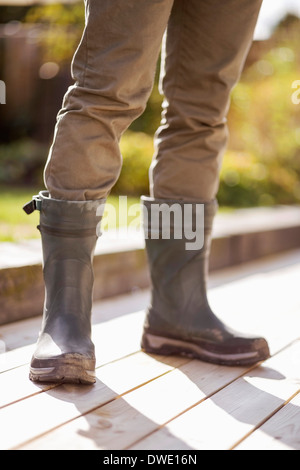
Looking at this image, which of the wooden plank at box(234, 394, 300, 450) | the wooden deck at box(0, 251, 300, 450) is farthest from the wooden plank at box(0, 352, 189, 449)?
the wooden plank at box(234, 394, 300, 450)

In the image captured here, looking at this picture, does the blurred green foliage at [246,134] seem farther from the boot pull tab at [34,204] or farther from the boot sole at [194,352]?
the boot pull tab at [34,204]

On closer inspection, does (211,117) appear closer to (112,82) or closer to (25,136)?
(112,82)

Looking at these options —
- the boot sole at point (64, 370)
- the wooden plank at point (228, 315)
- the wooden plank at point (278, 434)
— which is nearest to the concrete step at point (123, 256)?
the wooden plank at point (228, 315)

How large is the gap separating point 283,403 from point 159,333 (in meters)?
0.34

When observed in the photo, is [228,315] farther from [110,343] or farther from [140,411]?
[140,411]

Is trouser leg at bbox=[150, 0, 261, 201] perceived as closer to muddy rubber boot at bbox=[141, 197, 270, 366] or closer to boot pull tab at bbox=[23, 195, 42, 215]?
muddy rubber boot at bbox=[141, 197, 270, 366]

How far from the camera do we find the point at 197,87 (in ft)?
4.16

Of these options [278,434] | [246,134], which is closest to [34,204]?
[278,434]

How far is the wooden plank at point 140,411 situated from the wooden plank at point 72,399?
19 millimetres

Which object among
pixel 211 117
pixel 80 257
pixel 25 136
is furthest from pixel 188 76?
pixel 25 136

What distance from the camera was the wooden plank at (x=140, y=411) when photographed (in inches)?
33.1

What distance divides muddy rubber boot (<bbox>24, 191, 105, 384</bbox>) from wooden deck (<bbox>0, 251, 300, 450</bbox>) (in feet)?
0.22

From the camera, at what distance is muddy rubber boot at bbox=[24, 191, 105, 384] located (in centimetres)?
107

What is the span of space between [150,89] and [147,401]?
0.53m
